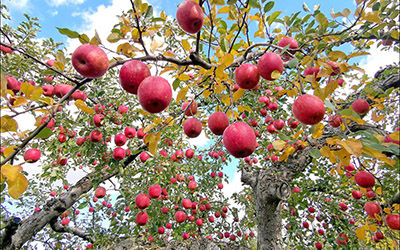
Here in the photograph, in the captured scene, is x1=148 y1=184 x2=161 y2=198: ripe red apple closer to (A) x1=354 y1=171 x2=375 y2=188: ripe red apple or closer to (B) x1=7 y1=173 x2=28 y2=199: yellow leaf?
(B) x1=7 y1=173 x2=28 y2=199: yellow leaf

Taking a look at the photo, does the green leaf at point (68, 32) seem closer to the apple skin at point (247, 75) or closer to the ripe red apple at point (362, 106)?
the apple skin at point (247, 75)

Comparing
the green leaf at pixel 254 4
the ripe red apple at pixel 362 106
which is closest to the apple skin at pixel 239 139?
the green leaf at pixel 254 4

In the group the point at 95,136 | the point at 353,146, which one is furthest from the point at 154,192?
the point at 353,146

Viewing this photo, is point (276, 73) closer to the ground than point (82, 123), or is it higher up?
closer to the ground

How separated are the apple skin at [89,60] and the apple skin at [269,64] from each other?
942 mm

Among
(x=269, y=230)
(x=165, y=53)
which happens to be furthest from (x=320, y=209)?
(x=165, y=53)

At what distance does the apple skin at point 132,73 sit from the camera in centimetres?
112

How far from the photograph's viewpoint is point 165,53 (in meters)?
1.33

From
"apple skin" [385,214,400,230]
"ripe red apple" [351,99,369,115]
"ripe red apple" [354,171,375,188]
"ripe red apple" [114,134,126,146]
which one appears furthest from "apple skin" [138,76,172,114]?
"apple skin" [385,214,400,230]

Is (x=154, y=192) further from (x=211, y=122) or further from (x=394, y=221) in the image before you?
(x=394, y=221)

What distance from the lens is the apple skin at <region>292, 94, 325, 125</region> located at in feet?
3.95

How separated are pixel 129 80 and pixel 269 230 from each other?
13.3 feet

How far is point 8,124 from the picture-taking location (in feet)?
3.02

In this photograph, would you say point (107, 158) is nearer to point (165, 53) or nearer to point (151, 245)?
point (165, 53)
